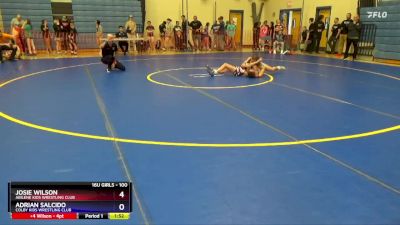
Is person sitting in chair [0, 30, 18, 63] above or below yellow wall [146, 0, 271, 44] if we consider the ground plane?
below

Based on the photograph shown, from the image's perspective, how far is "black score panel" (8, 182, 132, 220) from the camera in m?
2.48

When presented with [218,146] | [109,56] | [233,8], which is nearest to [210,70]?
[109,56]

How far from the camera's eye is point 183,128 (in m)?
6.03

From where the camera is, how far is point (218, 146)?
5207 millimetres

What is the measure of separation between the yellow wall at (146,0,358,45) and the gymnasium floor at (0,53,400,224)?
11.9m

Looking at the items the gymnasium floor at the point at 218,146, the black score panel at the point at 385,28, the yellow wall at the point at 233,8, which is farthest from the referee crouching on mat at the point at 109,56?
the black score panel at the point at 385,28

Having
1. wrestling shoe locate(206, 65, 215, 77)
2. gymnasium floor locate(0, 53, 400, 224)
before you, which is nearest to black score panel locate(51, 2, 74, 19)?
gymnasium floor locate(0, 53, 400, 224)

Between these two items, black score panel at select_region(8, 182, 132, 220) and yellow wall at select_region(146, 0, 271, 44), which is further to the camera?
yellow wall at select_region(146, 0, 271, 44)

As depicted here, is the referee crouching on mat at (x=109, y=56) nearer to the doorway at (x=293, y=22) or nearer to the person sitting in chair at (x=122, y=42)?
the person sitting in chair at (x=122, y=42)

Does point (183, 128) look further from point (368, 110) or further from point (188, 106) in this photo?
point (368, 110)

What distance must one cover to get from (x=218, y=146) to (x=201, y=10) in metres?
20.6

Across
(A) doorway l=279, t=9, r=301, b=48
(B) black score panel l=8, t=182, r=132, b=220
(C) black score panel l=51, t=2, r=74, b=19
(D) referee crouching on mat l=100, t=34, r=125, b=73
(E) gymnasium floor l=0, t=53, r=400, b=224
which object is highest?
(C) black score panel l=51, t=2, r=74, b=19

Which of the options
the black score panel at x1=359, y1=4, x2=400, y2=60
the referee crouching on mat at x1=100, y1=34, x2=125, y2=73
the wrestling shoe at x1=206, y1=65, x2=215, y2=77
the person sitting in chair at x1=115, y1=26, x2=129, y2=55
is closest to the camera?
the wrestling shoe at x1=206, y1=65, x2=215, y2=77

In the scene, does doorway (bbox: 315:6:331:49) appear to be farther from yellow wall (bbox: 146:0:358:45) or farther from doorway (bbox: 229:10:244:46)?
doorway (bbox: 229:10:244:46)
